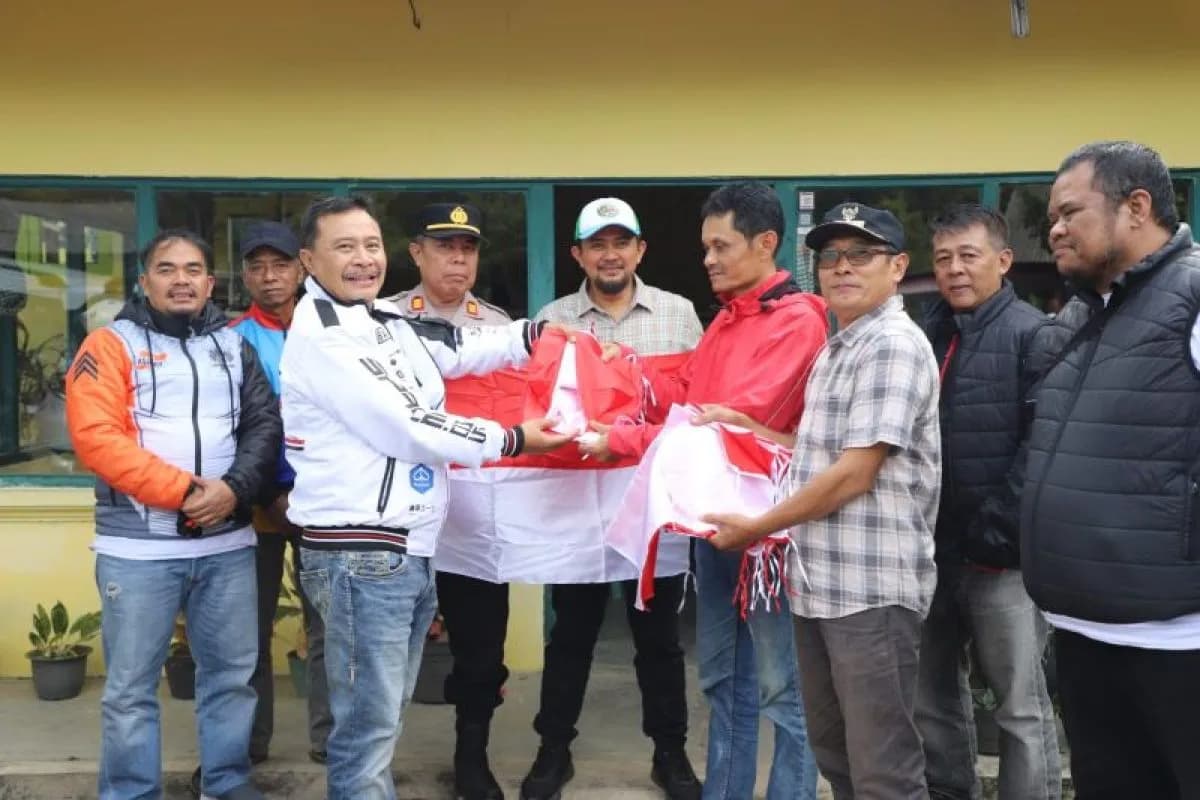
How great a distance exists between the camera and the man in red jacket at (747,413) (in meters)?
3.27

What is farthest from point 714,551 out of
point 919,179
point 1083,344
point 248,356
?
point 919,179

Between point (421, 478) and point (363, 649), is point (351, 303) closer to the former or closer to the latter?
point (421, 478)

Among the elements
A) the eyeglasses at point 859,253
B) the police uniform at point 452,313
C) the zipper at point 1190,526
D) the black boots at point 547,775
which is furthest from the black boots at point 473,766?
the zipper at point 1190,526

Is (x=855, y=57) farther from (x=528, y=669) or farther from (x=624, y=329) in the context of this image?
(x=528, y=669)

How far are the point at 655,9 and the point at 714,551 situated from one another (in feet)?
9.80

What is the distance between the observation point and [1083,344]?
255 centimetres

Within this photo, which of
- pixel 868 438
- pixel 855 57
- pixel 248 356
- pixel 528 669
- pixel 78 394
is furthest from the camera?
pixel 528 669

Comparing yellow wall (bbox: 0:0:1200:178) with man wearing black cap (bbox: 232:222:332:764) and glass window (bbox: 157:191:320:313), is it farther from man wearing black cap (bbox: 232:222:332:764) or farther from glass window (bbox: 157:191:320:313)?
man wearing black cap (bbox: 232:222:332:764)

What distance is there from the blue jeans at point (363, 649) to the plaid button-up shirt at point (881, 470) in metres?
1.21

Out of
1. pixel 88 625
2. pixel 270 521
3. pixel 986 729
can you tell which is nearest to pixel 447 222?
pixel 270 521

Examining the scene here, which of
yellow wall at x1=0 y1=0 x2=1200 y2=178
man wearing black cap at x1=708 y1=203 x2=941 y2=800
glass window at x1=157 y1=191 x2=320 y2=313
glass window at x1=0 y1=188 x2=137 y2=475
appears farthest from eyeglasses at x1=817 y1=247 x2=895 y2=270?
glass window at x1=0 y1=188 x2=137 y2=475

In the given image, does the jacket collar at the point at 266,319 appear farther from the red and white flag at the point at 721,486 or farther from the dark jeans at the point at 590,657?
the red and white flag at the point at 721,486

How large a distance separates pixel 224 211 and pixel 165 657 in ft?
8.77

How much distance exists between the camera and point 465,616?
3.93 meters
